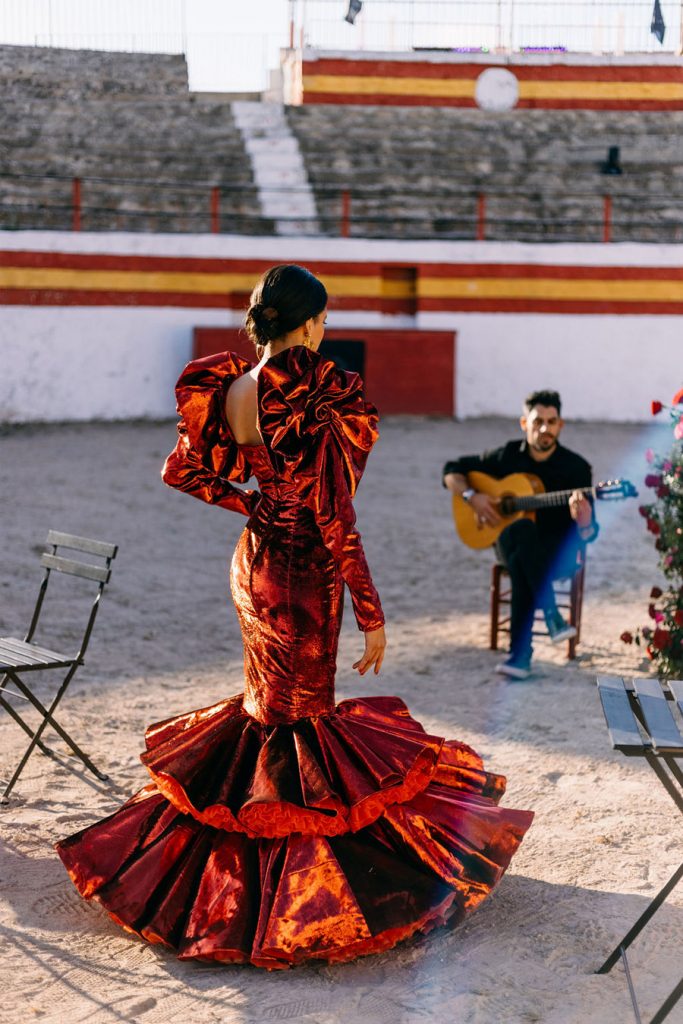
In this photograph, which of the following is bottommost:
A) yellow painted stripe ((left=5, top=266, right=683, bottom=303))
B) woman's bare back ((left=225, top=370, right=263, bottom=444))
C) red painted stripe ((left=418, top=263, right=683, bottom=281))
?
woman's bare back ((left=225, top=370, right=263, bottom=444))

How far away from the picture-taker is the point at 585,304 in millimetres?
14633

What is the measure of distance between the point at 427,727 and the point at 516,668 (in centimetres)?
86

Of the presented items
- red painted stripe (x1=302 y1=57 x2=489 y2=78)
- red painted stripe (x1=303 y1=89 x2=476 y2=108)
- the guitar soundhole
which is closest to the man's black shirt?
the guitar soundhole

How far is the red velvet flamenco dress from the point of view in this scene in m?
3.26

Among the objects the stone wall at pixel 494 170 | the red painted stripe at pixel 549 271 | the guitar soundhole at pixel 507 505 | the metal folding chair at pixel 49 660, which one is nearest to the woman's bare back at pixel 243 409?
the metal folding chair at pixel 49 660

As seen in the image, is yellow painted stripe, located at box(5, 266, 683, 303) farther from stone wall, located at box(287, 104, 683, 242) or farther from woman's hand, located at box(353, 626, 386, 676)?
woman's hand, located at box(353, 626, 386, 676)

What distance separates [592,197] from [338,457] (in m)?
14.3

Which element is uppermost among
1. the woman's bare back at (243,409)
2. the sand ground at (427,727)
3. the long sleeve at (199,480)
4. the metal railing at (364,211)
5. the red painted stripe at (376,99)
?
the red painted stripe at (376,99)

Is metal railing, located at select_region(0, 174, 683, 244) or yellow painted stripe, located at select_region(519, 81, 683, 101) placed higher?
yellow painted stripe, located at select_region(519, 81, 683, 101)

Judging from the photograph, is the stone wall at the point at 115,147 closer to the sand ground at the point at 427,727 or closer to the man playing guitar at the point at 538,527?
the sand ground at the point at 427,727

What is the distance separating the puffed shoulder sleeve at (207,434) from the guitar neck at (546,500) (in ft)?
8.82

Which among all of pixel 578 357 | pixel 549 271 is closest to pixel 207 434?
pixel 578 357

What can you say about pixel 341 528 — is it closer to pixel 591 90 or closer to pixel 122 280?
pixel 122 280

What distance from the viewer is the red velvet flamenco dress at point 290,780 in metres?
3.26
